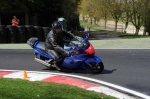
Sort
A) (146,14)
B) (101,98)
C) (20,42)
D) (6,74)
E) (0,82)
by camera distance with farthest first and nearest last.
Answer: (146,14)
(20,42)
(6,74)
(0,82)
(101,98)

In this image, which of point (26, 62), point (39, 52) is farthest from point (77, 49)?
point (26, 62)

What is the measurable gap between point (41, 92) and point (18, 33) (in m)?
13.9

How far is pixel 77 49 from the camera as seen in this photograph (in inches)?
371

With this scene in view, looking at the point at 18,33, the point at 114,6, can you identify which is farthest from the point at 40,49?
the point at 114,6

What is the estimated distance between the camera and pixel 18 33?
65.6 feet

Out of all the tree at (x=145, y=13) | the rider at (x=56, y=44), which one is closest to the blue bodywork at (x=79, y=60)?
the rider at (x=56, y=44)

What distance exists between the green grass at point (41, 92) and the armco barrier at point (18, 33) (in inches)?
495

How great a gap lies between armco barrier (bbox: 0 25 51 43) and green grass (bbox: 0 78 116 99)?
495 inches

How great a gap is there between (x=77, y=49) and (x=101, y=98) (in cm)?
331

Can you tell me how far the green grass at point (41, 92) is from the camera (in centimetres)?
619

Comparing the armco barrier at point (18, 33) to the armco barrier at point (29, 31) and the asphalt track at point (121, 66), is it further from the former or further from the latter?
the asphalt track at point (121, 66)

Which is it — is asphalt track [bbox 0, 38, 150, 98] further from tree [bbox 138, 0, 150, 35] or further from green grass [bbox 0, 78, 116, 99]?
tree [bbox 138, 0, 150, 35]

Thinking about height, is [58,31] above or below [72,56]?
above

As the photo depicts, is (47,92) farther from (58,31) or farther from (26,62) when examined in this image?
(26,62)
